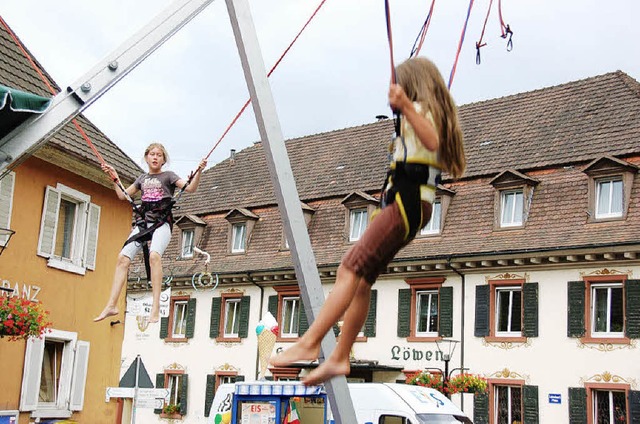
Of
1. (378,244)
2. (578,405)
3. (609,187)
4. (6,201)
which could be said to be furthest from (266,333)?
(378,244)

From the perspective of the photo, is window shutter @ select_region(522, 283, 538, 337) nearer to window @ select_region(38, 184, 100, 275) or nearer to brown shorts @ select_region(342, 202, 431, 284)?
window @ select_region(38, 184, 100, 275)

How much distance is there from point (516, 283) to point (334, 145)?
40.9ft

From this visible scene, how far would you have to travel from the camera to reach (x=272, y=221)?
118 feet

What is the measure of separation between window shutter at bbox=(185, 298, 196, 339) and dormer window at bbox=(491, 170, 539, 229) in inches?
481

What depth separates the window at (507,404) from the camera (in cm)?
2717

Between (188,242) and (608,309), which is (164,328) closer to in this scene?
(188,242)

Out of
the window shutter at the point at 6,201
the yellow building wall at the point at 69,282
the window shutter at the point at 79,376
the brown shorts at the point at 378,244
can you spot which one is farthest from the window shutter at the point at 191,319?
the brown shorts at the point at 378,244

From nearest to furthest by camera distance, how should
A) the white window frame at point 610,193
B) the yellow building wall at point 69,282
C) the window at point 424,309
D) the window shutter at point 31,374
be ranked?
the yellow building wall at point 69,282, the window shutter at point 31,374, the white window frame at point 610,193, the window at point 424,309

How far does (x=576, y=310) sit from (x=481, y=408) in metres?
3.91

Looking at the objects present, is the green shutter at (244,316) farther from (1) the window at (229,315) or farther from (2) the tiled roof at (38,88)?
(2) the tiled roof at (38,88)

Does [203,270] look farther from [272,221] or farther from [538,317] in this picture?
[538,317]

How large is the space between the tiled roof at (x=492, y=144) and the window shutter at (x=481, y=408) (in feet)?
22.0

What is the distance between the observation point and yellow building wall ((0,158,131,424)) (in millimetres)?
15445

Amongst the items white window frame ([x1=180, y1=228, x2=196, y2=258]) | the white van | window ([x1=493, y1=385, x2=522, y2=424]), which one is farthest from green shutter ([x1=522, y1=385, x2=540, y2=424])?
white window frame ([x1=180, y1=228, x2=196, y2=258])
